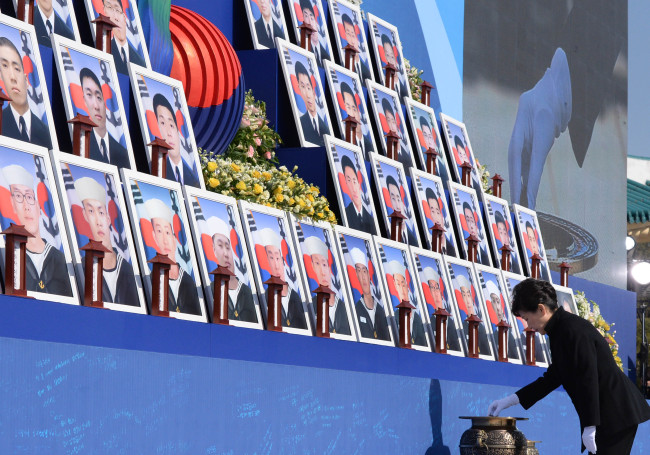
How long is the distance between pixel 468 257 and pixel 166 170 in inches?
177

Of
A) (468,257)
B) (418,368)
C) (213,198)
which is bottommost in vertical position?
(418,368)

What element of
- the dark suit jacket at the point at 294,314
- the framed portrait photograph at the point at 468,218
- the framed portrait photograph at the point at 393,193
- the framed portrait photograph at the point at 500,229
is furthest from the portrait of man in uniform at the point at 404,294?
the framed portrait photograph at the point at 500,229

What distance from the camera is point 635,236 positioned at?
1084 inches

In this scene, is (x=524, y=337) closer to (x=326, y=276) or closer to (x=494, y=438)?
(x=326, y=276)

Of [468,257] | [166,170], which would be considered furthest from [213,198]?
[468,257]

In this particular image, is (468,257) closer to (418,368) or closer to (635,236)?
(418,368)

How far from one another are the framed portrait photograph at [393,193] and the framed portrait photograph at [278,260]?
1916 mm

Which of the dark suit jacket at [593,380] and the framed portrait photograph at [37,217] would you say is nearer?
the framed portrait photograph at [37,217]

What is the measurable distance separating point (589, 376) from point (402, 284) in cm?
322

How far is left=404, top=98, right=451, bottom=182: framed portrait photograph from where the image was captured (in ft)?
36.8

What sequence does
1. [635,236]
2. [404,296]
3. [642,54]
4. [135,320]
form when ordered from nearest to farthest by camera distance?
[135,320], [404,296], [642,54], [635,236]

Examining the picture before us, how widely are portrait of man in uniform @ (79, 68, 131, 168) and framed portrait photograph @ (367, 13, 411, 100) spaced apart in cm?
509

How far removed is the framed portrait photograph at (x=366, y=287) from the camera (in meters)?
8.30

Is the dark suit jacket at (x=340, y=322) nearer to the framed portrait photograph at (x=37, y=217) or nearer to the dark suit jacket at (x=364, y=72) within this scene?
the framed portrait photograph at (x=37, y=217)
